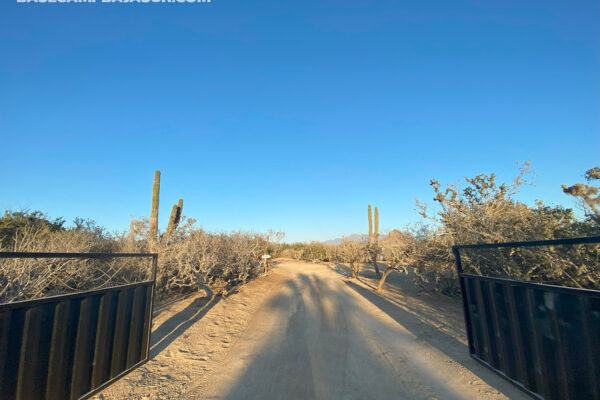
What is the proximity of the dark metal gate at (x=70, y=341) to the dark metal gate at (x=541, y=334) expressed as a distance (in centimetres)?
523

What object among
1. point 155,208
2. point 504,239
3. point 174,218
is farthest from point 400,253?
point 155,208

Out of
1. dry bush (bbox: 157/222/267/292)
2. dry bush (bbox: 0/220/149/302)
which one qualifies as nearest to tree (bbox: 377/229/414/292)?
dry bush (bbox: 157/222/267/292)

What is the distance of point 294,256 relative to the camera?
107 feet

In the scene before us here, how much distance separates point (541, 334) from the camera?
9.67 feet

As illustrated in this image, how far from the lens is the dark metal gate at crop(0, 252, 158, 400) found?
251 cm

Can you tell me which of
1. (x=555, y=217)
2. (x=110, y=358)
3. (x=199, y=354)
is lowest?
(x=199, y=354)

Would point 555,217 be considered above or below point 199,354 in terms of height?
above

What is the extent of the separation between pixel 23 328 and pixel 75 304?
22.3 inches

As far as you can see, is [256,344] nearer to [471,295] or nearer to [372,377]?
[372,377]

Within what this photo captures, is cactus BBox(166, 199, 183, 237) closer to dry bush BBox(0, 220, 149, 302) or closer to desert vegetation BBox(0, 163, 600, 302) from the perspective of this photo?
desert vegetation BBox(0, 163, 600, 302)

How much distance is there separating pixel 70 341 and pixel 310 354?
345cm

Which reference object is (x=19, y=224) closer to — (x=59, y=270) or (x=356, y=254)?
(x=59, y=270)

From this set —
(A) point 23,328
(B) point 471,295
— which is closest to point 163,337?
(A) point 23,328

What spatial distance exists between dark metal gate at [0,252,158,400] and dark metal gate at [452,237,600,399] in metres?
5.23
